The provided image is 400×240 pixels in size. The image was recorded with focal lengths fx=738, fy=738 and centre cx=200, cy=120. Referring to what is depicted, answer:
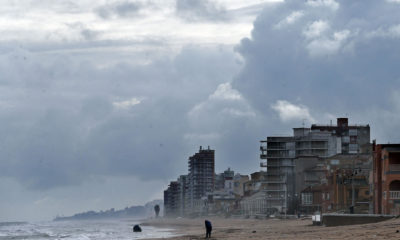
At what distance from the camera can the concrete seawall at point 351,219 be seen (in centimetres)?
7696

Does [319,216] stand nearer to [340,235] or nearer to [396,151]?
[396,151]

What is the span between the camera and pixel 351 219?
258 ft

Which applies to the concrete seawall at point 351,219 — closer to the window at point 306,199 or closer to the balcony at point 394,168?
the balcony at point 394,168

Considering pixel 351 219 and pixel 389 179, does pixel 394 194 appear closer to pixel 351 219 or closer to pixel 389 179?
pixel 389 179

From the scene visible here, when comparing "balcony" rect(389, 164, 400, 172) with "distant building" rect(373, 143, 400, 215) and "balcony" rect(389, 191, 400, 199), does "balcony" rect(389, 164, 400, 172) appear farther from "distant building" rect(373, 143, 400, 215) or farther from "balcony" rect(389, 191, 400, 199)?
"balcony" rect(389, 191, 400, 199)

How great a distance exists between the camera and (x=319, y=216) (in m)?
89.8

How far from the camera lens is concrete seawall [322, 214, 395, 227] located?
7696 cm

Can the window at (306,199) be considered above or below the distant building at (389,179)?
below

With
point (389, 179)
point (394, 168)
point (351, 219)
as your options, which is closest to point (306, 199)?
point (389, 179)

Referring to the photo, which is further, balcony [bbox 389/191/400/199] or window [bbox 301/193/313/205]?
window [bbox 301/193/313/205]

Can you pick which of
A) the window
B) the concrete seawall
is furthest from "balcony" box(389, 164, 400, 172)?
the window

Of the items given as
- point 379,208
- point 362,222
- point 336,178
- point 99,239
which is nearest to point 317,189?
point 336,178

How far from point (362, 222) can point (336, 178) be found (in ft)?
219

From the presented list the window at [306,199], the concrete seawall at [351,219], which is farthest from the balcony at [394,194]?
the window at [306,199]
